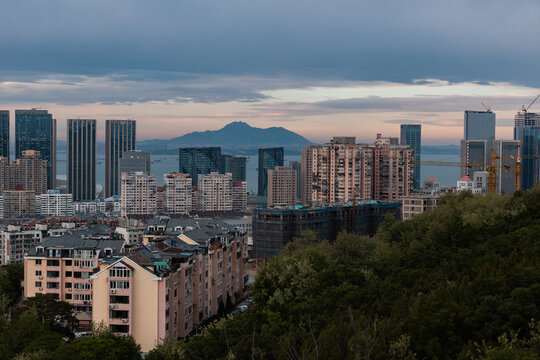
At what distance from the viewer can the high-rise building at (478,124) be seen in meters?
91.7

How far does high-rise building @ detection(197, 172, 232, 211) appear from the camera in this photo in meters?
59.8

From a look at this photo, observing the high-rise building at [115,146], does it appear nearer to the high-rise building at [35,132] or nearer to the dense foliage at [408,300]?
the high-rise building at [35,132]

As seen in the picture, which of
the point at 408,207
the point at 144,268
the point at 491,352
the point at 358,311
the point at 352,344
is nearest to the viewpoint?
the point at 491,352

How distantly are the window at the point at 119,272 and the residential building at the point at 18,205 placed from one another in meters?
46.7

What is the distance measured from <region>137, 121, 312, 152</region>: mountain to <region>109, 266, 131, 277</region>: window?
151 meters

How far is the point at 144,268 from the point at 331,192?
2551 centimetres

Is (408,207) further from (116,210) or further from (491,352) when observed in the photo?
(116,210)

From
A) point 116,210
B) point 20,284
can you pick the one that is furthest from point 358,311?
point 116,210

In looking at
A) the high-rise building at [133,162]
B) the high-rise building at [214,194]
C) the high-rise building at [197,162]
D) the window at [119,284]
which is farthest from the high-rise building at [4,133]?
the window at [119,284]

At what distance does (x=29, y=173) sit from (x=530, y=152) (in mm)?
49903

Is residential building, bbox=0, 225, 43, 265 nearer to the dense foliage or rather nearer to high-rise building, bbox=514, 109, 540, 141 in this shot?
the dense foliage

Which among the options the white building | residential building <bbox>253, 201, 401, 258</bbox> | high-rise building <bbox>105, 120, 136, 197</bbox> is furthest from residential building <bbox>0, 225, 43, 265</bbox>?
high-rise building <bbox>105, 120, 136, 197</bbox>

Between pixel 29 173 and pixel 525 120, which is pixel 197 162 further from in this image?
pixel 525 120

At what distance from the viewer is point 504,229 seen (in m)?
15.1
